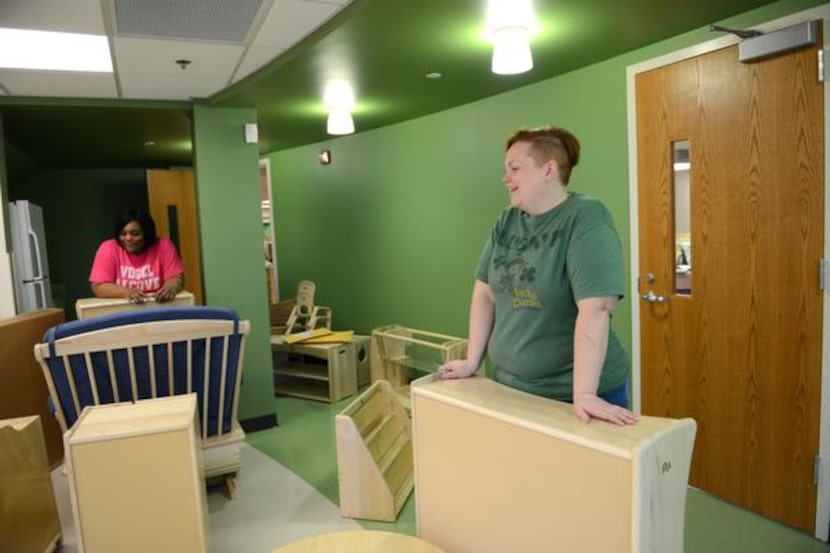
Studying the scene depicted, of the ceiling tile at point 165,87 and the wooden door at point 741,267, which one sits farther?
the ceiling tile at point 165,87

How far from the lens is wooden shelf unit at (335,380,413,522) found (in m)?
2.63

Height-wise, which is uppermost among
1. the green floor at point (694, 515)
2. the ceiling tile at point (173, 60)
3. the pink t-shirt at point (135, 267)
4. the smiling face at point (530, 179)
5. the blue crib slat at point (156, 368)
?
the ceiling tile at point (173, 60)

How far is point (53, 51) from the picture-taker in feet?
9.06

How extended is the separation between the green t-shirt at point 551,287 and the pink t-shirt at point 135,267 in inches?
106

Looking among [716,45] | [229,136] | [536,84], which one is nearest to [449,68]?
[536,84]

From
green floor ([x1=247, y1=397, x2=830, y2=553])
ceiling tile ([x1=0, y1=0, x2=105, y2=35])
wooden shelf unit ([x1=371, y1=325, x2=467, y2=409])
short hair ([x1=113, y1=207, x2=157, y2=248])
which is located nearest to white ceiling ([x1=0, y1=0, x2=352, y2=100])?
ceiling tile ([x1=0, y1=0, x2=105, y2=35])

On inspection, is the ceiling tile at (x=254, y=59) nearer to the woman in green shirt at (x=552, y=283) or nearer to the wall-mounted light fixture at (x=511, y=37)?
the wall-mounted light fixture at (x=511, y=37)

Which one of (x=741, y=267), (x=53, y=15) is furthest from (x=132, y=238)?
(x=741, y=267)

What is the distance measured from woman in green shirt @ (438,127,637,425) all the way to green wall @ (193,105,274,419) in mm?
2674

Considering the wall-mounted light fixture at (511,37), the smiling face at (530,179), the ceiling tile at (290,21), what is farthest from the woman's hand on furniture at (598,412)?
the ceiling tile at (290,21)

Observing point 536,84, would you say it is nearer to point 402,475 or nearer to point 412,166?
point 412,166

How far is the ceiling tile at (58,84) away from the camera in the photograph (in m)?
3.10

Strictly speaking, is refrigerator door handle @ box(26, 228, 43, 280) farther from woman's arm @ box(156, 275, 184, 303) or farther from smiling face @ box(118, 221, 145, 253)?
woman's arm @ box(156, 275, 184, 303)

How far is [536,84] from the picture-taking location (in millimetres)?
3520
